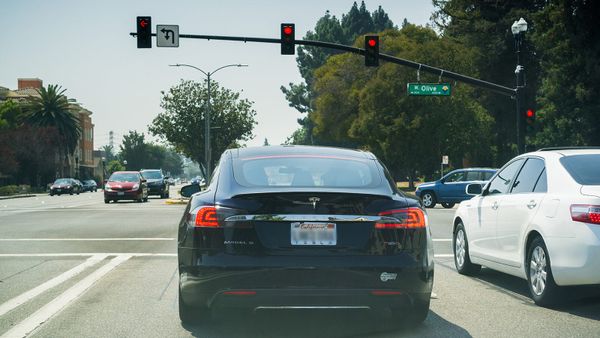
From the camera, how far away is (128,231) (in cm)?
1745

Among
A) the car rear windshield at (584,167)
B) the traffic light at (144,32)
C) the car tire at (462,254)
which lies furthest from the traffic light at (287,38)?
the car rear windshield at (584,167)

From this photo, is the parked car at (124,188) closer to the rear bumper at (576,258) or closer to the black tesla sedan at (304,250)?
the rear bumper at (576,258)

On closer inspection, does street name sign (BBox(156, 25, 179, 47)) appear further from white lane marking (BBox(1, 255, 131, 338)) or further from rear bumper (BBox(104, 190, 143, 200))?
rear bumper (BBox(104, 190, 143, 200))

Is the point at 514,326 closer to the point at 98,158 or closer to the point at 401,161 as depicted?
the point at 401,161

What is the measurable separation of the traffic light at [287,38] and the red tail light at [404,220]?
671 inches

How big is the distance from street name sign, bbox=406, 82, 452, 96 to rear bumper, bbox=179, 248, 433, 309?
2312 centimetres

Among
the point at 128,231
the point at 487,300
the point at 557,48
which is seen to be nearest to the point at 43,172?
the point at 557,48

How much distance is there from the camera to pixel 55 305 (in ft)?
24.7

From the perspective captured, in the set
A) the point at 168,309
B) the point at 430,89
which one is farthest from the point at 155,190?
the point at 168,309

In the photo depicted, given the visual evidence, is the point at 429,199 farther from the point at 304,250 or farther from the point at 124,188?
the point at 304,250

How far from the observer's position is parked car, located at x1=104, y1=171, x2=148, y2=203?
37.0m

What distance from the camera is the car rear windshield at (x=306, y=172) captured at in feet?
20.7

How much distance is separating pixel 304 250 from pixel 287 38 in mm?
17673

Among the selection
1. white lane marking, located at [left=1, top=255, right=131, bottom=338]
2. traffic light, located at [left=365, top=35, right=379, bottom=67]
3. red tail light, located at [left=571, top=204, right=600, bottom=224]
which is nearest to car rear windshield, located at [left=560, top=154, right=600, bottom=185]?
red tail light, located at [left=571, top=204, right=600, bottom=224]
